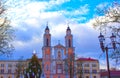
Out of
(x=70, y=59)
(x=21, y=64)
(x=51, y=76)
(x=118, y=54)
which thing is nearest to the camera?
(x=118, y=54)

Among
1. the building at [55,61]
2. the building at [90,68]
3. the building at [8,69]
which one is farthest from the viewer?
the building at [8,69]

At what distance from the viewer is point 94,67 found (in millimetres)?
119375

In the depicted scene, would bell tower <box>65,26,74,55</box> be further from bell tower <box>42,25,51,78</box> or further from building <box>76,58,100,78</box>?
building <box>76,58,100,78</box>

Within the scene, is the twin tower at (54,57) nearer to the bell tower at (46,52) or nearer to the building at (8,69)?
the bell tower at (46,52)

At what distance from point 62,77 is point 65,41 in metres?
15.8

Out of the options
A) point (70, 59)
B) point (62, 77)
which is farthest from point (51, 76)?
point (70, 59)

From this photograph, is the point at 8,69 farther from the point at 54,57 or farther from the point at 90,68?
the point at 90,68

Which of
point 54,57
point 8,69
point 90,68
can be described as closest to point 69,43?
point 54,57

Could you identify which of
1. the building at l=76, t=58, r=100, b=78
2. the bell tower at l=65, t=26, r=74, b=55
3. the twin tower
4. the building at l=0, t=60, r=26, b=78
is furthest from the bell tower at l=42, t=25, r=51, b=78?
the building at l=76, t=58, r=100, b=78

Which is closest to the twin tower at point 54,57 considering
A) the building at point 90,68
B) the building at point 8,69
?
the building at point 90,68

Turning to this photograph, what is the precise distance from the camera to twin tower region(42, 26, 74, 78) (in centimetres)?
10962

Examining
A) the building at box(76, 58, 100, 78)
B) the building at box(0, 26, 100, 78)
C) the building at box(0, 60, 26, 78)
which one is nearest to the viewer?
the building at box(0, 26, 100, 78)

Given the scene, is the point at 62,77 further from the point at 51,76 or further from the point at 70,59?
the point at 70,59

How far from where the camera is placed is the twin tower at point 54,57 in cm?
10962
